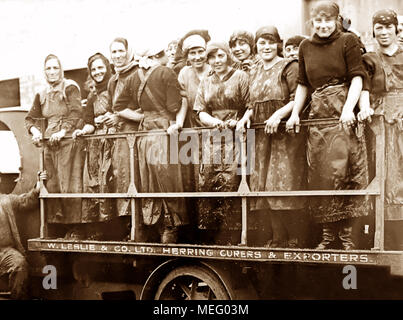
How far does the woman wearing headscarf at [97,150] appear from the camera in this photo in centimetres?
499

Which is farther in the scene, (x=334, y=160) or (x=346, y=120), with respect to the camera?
(x=334, y=160)

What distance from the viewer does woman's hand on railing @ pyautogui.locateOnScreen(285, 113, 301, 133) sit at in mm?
4141

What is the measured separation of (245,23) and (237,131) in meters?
0.80

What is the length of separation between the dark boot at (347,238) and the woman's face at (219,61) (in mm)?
1356

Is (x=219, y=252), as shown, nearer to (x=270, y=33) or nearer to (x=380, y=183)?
(x=380, y=183)

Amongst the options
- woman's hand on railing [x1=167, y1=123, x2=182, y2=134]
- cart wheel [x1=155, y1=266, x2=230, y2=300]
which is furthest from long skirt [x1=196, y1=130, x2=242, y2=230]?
cart wheel [x1=155, y1=266, x2=230, y2=300]

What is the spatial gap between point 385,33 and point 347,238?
1290mm

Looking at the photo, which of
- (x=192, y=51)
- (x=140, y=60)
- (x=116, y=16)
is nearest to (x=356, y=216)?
(x=192, y=51)

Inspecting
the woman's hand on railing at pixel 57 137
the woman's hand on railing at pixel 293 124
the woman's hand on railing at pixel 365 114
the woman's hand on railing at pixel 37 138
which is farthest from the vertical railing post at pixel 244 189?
the woman's hand on railing at pixel 37 138

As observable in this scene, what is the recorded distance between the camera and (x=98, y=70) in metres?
5.17

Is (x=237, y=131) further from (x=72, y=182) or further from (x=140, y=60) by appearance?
(x=72, y=182)

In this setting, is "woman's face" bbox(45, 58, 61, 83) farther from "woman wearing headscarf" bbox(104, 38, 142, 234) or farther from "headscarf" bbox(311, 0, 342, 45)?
"headscarf" bbox(311, 0, 342, 45)

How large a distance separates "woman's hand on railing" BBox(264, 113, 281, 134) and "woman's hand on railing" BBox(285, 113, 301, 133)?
0.28 ft

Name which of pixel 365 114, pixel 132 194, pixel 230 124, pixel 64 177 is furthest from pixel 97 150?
pixel 365 114
